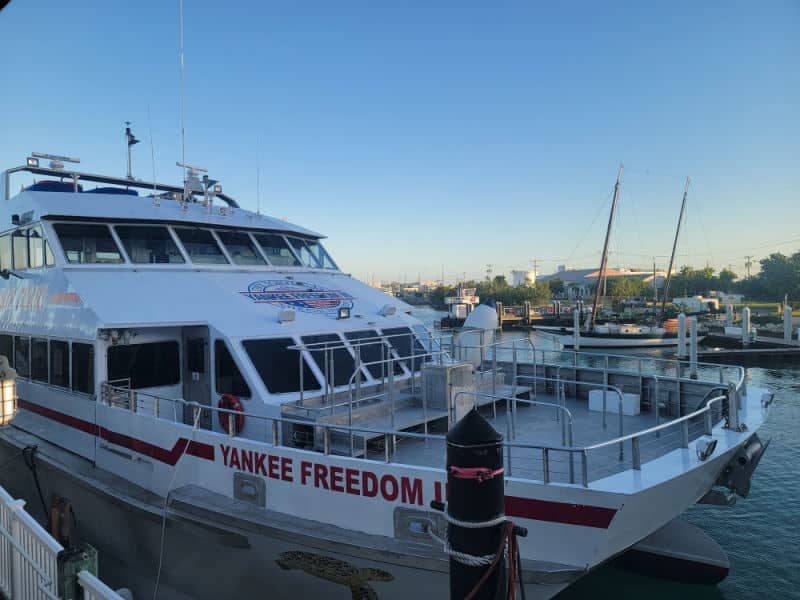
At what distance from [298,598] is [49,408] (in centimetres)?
552

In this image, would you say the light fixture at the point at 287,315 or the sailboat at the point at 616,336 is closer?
the light fixture at the point at 287,315

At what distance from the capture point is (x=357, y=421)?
6.14 meters

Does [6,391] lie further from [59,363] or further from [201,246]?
[201,246]

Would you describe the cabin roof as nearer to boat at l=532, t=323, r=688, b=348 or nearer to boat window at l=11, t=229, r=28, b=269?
boat window at l=11, t=229, r=28, b=269

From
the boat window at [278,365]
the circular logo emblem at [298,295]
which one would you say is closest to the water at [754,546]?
the circular logo emblem at [298,295]

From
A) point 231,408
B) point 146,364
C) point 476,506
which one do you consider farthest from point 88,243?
point 476,506

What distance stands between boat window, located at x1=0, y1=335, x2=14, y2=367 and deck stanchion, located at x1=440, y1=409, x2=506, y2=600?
32.2ft

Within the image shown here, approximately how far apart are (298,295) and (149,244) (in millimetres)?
2443

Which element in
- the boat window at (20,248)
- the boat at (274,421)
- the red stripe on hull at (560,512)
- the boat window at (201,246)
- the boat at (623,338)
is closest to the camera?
the red stripe on hull at (560,512)

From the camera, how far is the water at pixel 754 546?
7.73 m

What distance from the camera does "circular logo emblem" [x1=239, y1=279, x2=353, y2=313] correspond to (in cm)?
786

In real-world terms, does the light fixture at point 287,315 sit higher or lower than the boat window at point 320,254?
lower

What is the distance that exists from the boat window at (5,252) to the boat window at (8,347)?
50.9 inches

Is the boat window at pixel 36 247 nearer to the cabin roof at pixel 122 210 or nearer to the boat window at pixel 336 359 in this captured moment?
the cabin roof at pixel 122 210
